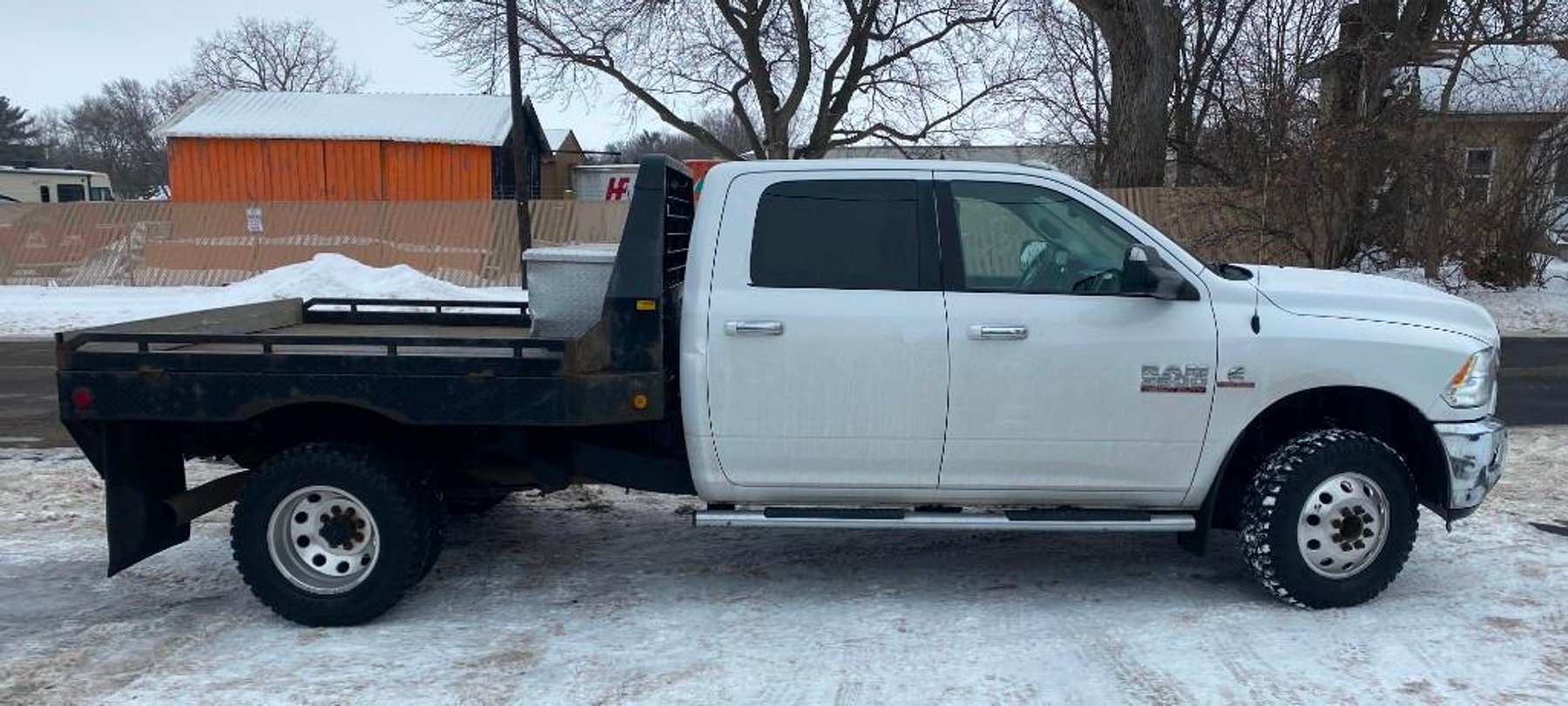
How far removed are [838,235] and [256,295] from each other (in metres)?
15.8

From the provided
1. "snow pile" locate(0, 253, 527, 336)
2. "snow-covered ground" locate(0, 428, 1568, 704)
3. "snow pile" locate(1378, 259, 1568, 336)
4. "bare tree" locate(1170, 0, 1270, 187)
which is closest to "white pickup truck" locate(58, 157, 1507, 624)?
"snow-covered ground" locate(0, 428, 1568, 704)

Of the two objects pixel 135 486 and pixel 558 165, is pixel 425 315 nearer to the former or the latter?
pixel 135 486

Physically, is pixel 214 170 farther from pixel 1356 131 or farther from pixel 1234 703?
pixel 1234 703

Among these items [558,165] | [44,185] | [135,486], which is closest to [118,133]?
[44,185]

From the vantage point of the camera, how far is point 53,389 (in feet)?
36.2

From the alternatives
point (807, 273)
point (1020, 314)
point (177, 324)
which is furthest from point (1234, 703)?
point (177, 324)

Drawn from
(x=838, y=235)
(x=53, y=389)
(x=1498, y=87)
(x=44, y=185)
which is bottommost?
(x=53, y=389)

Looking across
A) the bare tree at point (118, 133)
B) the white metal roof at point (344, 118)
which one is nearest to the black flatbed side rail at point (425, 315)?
the white metal roof at point (344, 118)

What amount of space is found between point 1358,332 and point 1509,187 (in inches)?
634

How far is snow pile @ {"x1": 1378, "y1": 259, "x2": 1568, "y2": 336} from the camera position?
53.0ft

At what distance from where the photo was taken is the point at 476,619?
4781 millimetres

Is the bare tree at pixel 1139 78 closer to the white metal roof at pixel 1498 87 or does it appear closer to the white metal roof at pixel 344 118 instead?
the white metal roof at pixel 1498 87

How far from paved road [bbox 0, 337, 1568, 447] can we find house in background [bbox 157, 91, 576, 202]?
15866 mm

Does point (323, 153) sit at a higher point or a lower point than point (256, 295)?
higher
